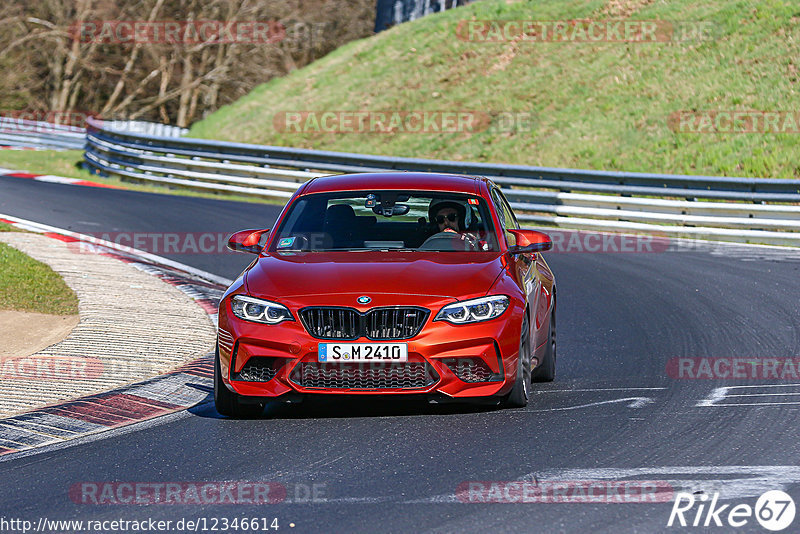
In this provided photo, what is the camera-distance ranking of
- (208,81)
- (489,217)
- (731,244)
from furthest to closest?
(208,81) < (731,244) < (489,217)

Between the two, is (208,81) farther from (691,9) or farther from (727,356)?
(727,356)

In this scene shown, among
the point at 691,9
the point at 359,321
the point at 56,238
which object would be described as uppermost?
the point at 691,9

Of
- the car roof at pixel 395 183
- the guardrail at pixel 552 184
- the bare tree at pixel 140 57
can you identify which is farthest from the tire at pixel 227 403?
the bare tree at pixel 140 57

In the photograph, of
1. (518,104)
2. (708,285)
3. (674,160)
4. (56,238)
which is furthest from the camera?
(518,104)

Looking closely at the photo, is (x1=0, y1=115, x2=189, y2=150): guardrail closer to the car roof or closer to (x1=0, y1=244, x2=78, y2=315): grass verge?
(x1=0, y1=244, x2=78, y2=315): grass verge

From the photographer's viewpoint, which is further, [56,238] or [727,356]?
[56,238]

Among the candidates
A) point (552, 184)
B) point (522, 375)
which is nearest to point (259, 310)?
point (522, 375)

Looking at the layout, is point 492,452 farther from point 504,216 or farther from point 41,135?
point 41,135

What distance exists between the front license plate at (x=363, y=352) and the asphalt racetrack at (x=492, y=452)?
0.43 m

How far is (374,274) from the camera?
753cm

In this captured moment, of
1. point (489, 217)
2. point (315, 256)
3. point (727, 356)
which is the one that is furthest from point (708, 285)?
point (315, 256)

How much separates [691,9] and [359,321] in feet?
98.9

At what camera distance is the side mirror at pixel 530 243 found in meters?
8.28

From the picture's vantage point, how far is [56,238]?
55.4 feet
